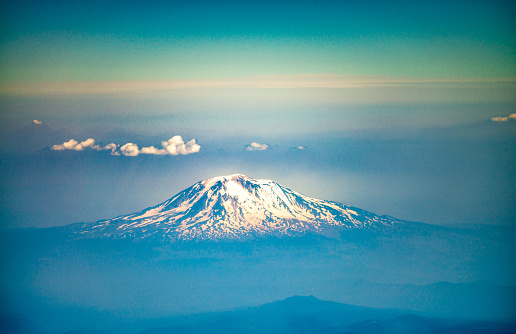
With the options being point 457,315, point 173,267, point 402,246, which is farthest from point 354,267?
point 173,267

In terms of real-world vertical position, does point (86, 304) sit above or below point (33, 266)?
below

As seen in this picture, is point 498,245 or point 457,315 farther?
point 498,245

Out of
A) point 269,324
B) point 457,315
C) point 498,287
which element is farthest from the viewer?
point 498,287

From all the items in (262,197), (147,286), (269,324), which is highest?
(262,197)

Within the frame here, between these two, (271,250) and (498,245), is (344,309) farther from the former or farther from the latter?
(498,245)

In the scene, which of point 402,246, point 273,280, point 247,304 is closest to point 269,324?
point 247,304

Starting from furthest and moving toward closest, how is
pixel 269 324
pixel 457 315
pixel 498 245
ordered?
pixel 498 245 → pixel 457 315 → pixel 269 324

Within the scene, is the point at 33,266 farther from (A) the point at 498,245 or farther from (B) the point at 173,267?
(A) the point at 498,245
